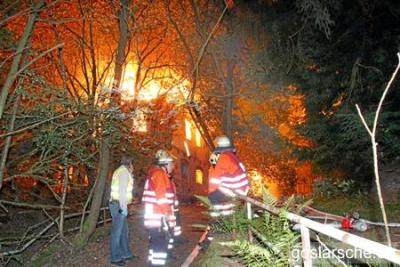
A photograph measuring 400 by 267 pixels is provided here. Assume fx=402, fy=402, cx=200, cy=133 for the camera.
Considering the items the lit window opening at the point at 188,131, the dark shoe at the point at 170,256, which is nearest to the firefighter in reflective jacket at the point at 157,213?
the dark shoe at the point at 170,256

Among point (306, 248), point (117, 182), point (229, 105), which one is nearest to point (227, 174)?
point (117, 182)

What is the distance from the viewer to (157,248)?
7773 millimetres

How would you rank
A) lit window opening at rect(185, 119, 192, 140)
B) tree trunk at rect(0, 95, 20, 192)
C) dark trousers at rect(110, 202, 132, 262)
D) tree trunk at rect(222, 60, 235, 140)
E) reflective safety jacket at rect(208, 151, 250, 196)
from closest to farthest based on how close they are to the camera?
1. tree trunk at rect(0, 95, 20, 192)
2. reflective safety jacket at rect(208, 151, 250, 196)
3. dark trousers at rect(110, 202, 132, 262)
4. tree trunk at rect(222, 60, 235, 140)
5. lit window opening at rect(185, 119, 192, 140)

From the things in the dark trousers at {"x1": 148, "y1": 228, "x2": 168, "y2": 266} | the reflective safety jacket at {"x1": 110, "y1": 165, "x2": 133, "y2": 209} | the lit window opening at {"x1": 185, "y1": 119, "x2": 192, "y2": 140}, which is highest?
the lit window opening at {"x1": 185, "y1": 119, "x2": 192, "y2": 140}

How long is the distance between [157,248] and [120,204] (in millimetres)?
1229

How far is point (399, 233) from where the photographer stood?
6.86 metres

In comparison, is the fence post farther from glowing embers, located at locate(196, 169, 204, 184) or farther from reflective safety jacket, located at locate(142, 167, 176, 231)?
glowing embers, located at locate(196, 169, 204, 184)

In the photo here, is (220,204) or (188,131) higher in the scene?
(188,131)

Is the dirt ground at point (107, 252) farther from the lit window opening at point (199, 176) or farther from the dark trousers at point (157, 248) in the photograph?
the lit window opening at point (199, 176)

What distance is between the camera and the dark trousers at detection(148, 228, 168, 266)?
25.2 ft

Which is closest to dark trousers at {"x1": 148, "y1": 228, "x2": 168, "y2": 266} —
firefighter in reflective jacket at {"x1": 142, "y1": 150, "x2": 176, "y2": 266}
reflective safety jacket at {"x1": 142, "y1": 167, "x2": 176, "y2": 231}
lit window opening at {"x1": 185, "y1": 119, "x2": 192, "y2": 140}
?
firefighter in reflective jacket at {"x1": 142, "y1": 150, "x2": 176, "y2": 266}

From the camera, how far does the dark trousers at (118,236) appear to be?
844 cm

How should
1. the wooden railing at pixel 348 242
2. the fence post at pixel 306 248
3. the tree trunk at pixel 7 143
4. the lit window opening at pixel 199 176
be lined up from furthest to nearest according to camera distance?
the lit window opening at pixel 199 176
the tree trunk at pixel 7 143
the fence post at pixel 306 248
the wooden railing at pixel 348 242

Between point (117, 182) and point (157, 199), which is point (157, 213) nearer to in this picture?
point (157, 199)
